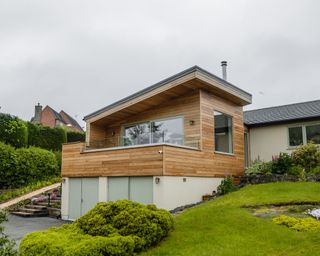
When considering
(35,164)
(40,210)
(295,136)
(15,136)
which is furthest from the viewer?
(15,136)

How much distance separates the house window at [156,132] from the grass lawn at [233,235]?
3916 mm

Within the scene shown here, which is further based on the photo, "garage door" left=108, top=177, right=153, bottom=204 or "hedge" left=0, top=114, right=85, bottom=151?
"hedge" left=0, top=114, right=85, bottom=151

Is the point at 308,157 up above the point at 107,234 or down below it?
above

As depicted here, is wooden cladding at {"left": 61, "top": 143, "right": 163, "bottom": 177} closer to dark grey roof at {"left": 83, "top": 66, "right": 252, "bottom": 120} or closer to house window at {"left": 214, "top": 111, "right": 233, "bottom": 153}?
dark grey roof at {"left": 83, "top": 66, "right": 252, "bottom": 120}

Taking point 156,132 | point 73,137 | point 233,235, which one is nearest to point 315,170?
point 156,132

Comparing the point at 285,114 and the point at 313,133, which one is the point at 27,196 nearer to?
the point at 285,114

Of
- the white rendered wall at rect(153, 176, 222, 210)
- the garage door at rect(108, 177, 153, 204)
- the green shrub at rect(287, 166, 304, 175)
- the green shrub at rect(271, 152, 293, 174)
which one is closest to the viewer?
the white rendered wall at rect(153, 176, 222, 210)

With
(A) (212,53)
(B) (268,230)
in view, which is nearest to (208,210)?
(B) (268,230)

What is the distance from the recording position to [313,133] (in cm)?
1700

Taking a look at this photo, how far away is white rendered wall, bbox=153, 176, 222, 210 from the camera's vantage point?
11500mm

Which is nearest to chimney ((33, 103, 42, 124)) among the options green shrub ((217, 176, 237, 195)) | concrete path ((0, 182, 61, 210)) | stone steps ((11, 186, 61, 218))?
concrete path ((0, 182, 61, 210))

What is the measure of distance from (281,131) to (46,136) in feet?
55.0

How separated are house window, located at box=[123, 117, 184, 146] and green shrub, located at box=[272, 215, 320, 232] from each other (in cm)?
589

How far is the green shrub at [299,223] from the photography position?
26.3 feet
